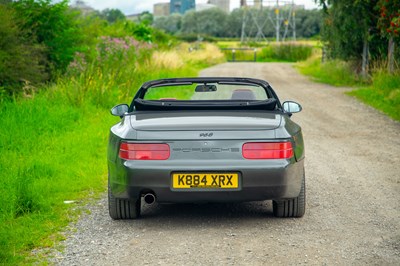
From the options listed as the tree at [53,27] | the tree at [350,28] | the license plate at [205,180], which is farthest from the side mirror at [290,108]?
the tree at [350,28]

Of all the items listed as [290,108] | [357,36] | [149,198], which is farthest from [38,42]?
[149,198]

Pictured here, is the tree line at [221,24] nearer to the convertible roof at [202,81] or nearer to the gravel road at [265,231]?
the gravel road at [265,231]

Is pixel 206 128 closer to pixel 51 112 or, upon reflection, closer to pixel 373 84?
pixel 51 112

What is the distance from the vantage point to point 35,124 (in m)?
13.7

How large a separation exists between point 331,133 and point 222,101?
7467 millimetres

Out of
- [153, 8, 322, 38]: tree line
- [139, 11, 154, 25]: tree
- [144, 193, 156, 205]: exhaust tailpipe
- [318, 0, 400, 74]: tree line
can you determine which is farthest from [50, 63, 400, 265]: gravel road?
[153, 8, 322, 38]: tree line

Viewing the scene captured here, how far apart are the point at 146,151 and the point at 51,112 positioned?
8.36 metres

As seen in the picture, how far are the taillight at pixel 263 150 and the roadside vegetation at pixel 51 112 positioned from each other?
170 centimetres

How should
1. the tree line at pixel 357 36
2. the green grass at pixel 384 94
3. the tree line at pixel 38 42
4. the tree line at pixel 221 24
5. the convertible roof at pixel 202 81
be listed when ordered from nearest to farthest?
the convertible roof at pixel 202 81 < the tree line at pixel 38 42 < the green grass at pixel 384 94 < the tree line at pixel 357 36 < the tree line at pixel 221 24

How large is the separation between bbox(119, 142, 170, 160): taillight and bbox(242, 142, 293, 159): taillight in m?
0.66

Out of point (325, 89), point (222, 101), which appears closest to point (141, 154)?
point (222, 101)

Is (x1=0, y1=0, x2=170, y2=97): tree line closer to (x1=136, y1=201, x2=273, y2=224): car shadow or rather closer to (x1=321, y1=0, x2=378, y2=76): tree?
(x1=321, y1=0, x2=378, y2=76): tree

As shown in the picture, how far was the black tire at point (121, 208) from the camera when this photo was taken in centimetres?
723

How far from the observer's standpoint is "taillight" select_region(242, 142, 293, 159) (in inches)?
265
